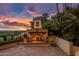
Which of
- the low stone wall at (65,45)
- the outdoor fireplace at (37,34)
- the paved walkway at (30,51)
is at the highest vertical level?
the outdoor fireplace at (37,34)

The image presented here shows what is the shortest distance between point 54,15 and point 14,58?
2.92 ft

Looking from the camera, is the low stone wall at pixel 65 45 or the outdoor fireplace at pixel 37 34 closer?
the low stone wall at pixel 65 45

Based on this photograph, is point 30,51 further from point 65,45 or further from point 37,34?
point 65,45

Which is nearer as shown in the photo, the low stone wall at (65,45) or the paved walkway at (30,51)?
the low stone wall at (65,45)

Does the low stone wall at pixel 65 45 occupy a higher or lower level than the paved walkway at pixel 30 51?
higher

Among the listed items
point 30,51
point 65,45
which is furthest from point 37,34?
point 65,45

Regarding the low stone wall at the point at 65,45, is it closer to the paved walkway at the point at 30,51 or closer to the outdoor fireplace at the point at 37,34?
the paved walkway at the point at 30,51

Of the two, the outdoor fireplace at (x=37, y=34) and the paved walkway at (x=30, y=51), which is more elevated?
the outdoor fireplace at (x=37, y=34)

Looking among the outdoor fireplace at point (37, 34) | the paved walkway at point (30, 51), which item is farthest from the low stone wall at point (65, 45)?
the outdoor fireplace at point (37, 34)

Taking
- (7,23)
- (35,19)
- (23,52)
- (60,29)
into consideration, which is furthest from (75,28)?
(7,23)

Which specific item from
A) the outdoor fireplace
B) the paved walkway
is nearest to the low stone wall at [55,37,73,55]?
the paved walkway

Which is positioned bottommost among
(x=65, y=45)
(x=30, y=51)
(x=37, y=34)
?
(x=30, y=51)

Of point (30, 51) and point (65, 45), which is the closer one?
point (65, 45)

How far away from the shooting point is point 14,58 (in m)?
2.67
